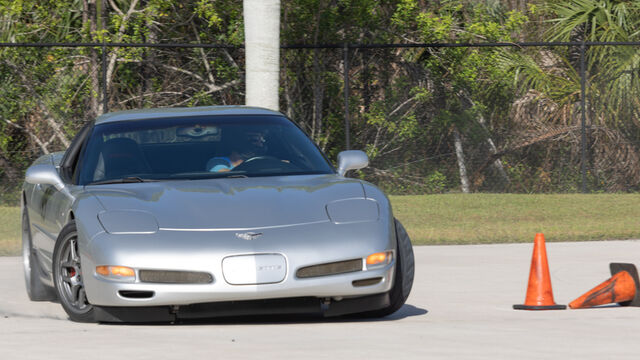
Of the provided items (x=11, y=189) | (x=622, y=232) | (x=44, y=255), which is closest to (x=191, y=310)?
(x=44, y=255)

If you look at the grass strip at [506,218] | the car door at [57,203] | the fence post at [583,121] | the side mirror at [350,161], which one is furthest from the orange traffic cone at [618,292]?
the fence post at [583,121]

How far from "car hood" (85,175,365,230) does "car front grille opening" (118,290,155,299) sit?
40 cm

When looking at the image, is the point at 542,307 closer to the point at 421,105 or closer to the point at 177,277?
the point at 177,277

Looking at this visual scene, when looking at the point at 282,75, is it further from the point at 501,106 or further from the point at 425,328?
the point at 425,328

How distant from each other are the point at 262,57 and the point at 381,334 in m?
9.26

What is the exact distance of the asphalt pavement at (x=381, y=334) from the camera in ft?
19.4

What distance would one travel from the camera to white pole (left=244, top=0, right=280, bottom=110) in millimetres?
15344

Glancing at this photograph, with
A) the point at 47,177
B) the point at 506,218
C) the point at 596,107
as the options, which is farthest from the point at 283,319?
the point at 596,107

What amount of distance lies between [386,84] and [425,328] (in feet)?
42.9

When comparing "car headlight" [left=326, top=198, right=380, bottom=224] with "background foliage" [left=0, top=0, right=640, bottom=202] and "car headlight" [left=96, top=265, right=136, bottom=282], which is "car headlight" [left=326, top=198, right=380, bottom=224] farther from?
"background foliage" [left=0, top=0, right=640, bottom=202]

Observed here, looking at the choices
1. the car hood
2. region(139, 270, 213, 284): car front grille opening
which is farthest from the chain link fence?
region(139, 270, 213, 284): car front grille opening

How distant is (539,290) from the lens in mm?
7891

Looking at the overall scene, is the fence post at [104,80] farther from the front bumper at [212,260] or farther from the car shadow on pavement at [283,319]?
the front bumper at [212,260]

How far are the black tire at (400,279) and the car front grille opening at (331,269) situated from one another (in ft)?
1.35
